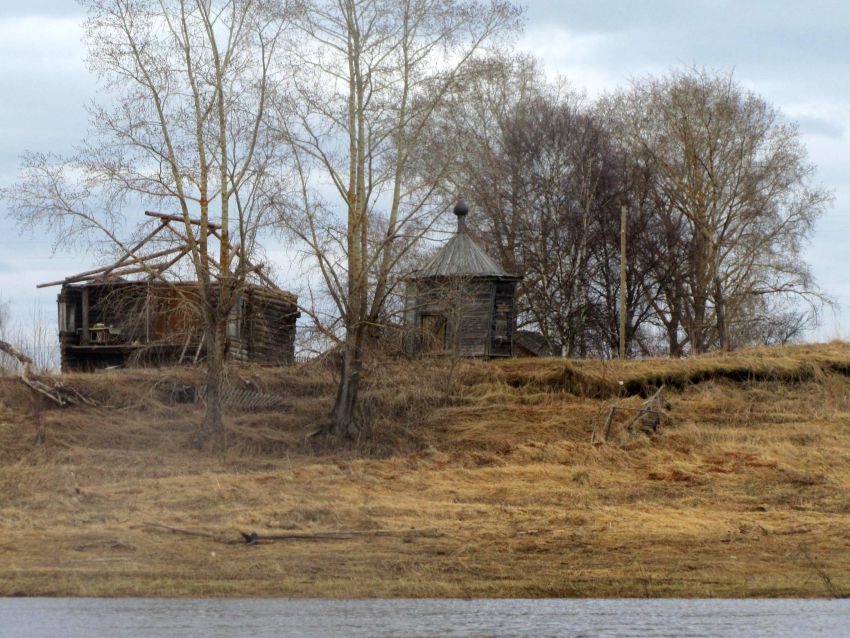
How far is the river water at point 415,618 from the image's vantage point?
33.0 feet

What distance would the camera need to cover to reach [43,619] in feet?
35.6

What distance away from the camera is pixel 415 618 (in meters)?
10.9

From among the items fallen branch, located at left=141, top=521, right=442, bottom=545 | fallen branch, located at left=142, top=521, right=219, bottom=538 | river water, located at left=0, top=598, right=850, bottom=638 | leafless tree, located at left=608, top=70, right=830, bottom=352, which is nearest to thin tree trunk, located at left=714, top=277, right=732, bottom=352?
leafless tree, located at left=608, top=70, right=830, bottom=352

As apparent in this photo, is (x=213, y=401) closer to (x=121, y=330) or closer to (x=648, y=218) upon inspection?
(x=121, y=330)

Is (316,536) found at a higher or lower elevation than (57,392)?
lower

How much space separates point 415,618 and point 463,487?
31.1 feet

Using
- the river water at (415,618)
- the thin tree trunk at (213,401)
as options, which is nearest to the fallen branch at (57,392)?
the thin tree trunk at (213,401)

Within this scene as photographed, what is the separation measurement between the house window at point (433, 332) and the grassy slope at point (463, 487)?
100 cm

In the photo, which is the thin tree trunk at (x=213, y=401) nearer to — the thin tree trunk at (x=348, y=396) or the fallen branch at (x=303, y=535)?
the thin tree trunk at (x=348, y=396)

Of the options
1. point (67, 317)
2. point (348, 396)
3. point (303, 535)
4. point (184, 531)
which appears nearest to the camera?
point (303, 535)

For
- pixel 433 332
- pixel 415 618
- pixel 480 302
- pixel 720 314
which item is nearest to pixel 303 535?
pixel 415 618

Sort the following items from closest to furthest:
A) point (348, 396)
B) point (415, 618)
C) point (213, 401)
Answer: point (415, 618)
point (213, 401)
point (348, 396)

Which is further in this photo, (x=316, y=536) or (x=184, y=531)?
(x=184, y=531)

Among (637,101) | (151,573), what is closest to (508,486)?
(151,573)
